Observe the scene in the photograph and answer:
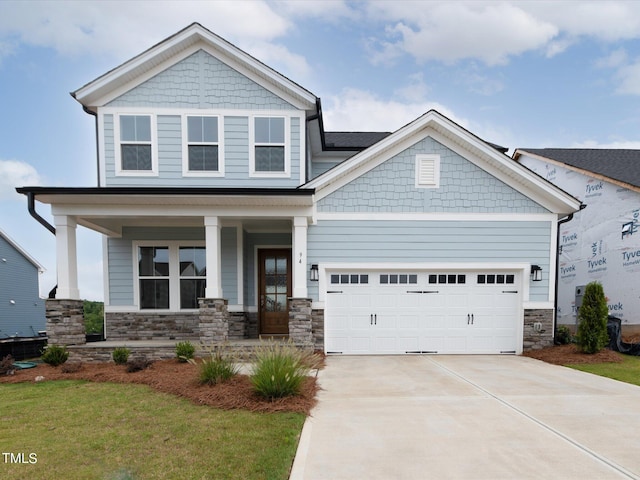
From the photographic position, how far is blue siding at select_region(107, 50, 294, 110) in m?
8.69

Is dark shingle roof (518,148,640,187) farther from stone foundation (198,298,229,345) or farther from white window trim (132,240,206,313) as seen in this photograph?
white window trim (132,240,206,313)

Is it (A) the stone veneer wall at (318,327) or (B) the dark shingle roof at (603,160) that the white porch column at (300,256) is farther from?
(B) the dark shingle roof at (603,160)

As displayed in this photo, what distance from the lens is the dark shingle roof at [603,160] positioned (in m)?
11.0

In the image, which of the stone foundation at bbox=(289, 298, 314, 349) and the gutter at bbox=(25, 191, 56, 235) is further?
the stone foundation at bbox=(289, 298, 314, 349)

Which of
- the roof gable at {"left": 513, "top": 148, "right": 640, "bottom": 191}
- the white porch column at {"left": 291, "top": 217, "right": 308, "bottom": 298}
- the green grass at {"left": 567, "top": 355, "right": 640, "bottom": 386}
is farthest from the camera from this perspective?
the roof gable at {"left": 513, "top": 148, "right": 640, "bottom": 191}

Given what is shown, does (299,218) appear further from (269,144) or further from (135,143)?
(135,143)

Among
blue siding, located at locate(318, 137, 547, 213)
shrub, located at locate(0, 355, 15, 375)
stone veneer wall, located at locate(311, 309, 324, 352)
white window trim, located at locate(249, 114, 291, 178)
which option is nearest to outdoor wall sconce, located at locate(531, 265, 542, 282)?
blue siding, located at locate(318, 137, 547, 213)

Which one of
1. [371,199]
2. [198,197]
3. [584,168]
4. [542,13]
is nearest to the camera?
[198,197]

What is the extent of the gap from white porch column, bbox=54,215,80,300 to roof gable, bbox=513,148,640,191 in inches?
607

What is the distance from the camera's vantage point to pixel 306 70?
1214 centimetres

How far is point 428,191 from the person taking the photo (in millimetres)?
8305

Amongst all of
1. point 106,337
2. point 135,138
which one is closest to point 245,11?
point 135,138

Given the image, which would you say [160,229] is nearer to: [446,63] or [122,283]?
[122,283]

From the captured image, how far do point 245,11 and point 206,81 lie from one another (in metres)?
2.21
